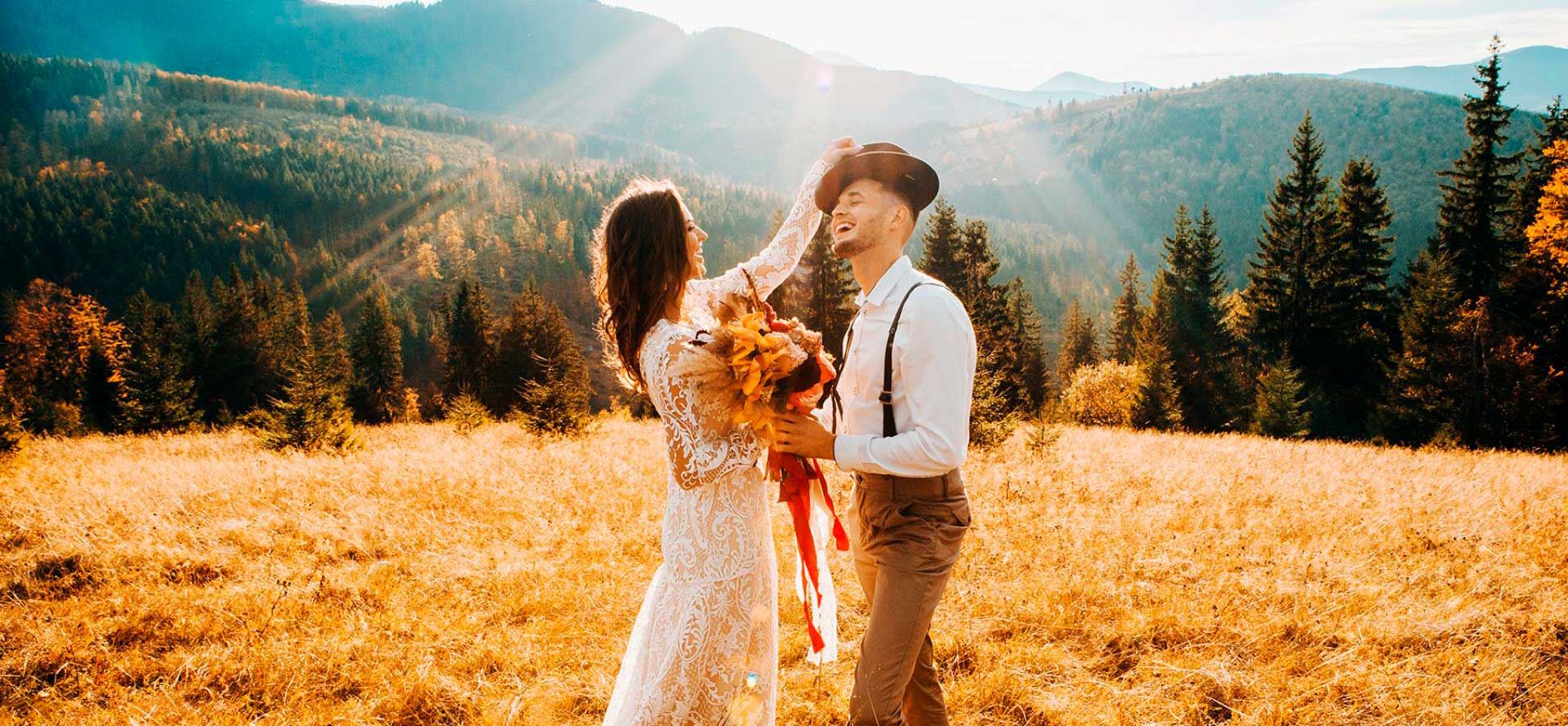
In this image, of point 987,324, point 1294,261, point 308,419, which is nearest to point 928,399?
point 308,419

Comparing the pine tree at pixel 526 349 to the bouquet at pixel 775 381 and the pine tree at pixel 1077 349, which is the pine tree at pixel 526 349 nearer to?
the pine tree at pixel 1077 349

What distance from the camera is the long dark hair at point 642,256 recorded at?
2.72 m

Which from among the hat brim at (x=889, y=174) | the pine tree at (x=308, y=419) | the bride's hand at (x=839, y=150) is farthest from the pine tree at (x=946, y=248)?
the hat brim at (x=889, y=174)

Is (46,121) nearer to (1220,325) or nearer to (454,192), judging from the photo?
(454,192)

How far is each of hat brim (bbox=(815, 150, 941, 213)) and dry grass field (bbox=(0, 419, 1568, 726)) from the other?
310cm

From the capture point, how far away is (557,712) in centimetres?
415

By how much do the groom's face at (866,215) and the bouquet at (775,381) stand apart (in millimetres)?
462

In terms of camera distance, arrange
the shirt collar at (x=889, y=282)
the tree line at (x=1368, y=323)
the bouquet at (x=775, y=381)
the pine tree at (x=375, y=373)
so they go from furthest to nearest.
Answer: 1. the pine tree at (x=375, y=373)
2. the tree line at (x=1368, y=323)
3. the shirt collar at (x=889, y=282)
4. the bouquet at (x=775, y=381)

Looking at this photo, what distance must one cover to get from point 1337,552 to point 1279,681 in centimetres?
286

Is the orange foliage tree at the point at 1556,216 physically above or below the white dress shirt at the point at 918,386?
above

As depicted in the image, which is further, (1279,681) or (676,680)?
(1279,681)

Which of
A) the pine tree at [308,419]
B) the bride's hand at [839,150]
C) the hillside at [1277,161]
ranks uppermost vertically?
the hillside at [1277,161]

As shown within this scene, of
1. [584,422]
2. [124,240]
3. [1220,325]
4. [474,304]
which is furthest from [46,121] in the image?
[1220,325]

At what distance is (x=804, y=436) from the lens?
2580 mm
